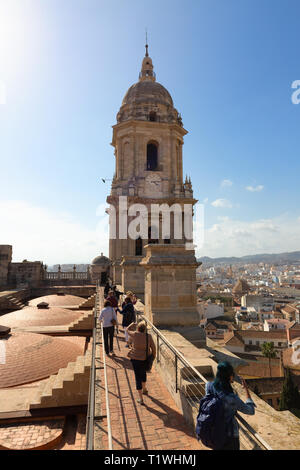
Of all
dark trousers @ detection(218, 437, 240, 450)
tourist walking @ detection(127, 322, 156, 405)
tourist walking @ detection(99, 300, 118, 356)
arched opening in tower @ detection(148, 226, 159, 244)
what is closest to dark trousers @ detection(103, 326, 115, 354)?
tourist walking @ detection(99, 300, 118, 356)

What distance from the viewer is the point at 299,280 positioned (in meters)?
197

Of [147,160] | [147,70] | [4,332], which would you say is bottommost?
[4,332]

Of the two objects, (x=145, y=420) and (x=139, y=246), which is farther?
(x=139, y=246)

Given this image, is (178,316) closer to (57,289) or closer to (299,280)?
(57,289)

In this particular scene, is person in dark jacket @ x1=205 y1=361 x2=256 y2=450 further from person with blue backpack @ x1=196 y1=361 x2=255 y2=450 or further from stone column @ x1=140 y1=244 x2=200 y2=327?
stone column @ x1=140 y1=244 x2=200 y2=327

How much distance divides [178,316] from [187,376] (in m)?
4.17

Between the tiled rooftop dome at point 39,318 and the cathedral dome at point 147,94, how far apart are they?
18652 mm

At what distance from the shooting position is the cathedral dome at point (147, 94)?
24.9 meters

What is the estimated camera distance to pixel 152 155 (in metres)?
26.0

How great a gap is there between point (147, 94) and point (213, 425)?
26.6 metres

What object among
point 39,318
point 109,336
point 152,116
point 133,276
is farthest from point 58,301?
point 152,116

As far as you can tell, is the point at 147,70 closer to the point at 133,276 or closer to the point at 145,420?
the point at 133,276
